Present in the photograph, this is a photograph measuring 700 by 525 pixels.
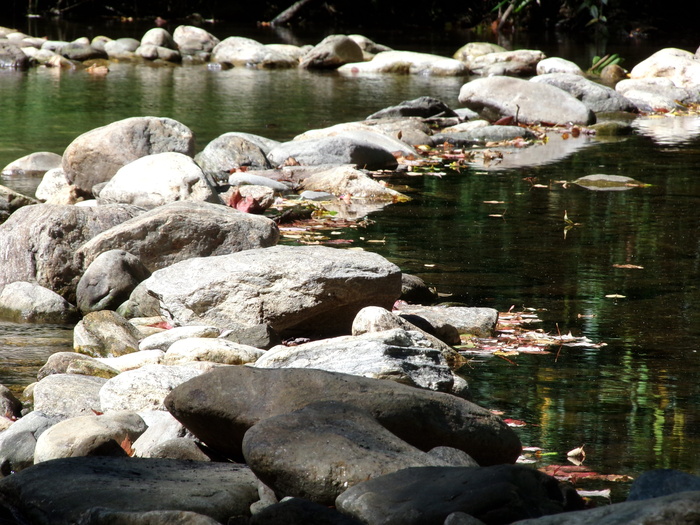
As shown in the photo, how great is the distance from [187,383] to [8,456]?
78 cm

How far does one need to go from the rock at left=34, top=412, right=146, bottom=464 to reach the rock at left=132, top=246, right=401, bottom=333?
5.00ft

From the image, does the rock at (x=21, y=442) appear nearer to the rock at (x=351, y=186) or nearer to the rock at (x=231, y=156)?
the rock at (x=351, y=186)

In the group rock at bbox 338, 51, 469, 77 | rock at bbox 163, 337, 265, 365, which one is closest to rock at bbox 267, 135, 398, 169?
rock at bbox 163, 337, 265, 365

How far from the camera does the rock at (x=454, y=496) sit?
2963 mm

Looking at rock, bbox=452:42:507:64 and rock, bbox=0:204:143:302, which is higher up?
rock, bbox=452:42:507:64

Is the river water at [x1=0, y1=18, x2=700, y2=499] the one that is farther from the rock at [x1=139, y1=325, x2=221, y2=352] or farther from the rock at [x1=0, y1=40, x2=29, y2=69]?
the rock at [x1=0, y1=40, x2=29, y2=69]

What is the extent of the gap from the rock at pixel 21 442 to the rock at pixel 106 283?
6.81 feet

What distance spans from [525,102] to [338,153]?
502 cm

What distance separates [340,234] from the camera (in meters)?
8.20

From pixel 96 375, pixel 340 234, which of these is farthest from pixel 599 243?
pixel 96 375

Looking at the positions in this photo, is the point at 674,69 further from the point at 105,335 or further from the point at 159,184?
the point at 105,335

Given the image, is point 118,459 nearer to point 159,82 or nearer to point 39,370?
point 39,370

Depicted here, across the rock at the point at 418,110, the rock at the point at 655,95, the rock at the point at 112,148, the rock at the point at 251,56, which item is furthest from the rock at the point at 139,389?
the rock at the point at 251,56

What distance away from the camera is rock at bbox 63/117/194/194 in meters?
9.49
